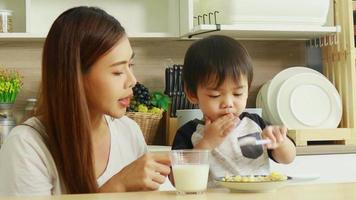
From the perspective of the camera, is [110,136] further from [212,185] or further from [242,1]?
[242,1]

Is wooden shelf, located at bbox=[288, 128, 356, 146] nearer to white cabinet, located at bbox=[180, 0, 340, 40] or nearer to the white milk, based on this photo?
white cabinet, located at bbox=[180, 0, 340, 40]

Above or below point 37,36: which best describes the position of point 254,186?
below

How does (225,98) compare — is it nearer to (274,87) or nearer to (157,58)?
(274,87)

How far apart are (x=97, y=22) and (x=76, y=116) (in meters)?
0.22

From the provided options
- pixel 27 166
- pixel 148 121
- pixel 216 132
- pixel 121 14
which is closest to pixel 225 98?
pixel 216 132

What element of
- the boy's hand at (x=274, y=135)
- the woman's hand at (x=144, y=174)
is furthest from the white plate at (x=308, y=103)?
the woman's hand at (x=144, y=174)

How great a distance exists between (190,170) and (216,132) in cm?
34

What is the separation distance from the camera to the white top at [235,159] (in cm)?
150

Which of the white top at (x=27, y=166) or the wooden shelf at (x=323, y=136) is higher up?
the white top at (x=27, y=166)

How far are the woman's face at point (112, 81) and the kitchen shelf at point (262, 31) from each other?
126cm

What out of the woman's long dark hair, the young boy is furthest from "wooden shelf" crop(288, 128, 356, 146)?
the woman's long dark hair

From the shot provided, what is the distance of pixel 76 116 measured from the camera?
1283 millimetres

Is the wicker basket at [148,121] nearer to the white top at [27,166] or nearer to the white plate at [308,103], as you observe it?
the white plate at [308,103]

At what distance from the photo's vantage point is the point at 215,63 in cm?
155
